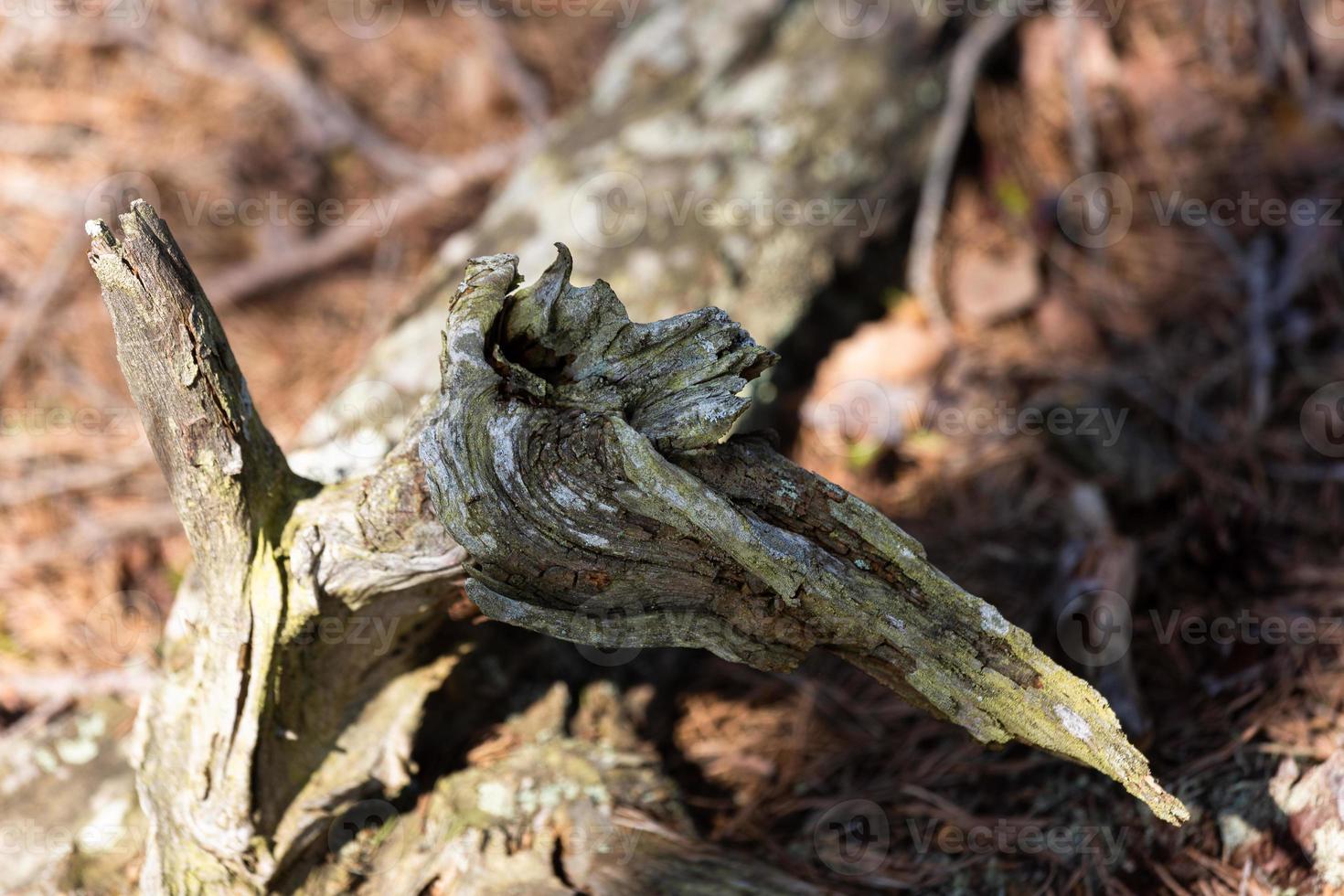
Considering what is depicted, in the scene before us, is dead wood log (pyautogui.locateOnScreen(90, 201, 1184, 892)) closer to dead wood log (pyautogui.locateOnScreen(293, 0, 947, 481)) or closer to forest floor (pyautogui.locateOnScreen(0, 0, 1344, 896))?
forest floor (pyautogui.locateOnScreen(0, 0, 1344, 896))

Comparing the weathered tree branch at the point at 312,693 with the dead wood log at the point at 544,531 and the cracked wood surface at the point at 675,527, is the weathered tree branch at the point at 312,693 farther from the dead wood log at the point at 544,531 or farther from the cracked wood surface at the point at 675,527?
the cracked wood surface at the point at 675,527

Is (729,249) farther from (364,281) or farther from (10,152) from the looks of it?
(10,152)

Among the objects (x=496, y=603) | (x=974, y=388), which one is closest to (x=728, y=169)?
(x=974, y=388)

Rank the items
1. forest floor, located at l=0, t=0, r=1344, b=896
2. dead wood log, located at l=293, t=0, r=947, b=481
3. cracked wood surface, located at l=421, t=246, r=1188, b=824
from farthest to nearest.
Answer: dead wood log, located at l=293, t=0, r=947, b=481 → forest floor, located at l=0, t=0, r=1344, b=896 → cracked wood surface, located at l=421, t=246, r=1188, b=824

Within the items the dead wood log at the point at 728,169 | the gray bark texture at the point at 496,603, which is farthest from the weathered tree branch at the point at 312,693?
the dead wood log at the point at 728,169

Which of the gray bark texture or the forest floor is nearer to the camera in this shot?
the gray bark texture

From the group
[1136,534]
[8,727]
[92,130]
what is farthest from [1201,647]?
[92,130]

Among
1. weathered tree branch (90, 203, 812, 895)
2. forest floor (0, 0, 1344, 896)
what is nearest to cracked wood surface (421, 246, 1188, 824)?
weathered tree branch (90, 203, 812, 895)
